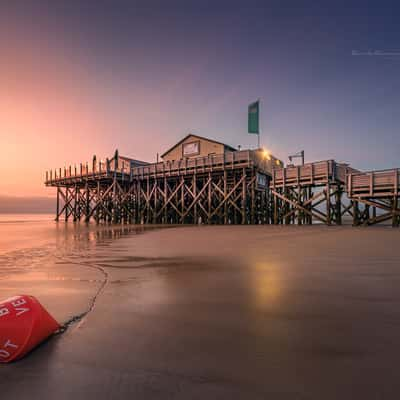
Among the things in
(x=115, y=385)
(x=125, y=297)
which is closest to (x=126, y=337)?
Result: (x=115, y=385)

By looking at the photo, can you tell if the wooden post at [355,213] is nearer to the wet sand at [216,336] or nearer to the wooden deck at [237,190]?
the wooden deck at [237,190]

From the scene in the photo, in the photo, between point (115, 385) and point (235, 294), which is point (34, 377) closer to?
point (115, 385)

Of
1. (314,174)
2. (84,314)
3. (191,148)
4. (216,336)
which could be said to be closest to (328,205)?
(314,174)

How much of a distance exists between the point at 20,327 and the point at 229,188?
21.9 meters

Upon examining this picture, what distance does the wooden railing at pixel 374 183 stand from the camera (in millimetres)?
13398

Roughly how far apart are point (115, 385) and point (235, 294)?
1.75 m

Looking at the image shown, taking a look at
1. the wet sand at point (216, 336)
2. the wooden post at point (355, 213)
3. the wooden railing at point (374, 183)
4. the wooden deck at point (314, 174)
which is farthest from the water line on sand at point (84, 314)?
the wooden railing at point (374, 183)

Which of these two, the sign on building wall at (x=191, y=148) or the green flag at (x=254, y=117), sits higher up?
the green flag at (x=254, y=117)

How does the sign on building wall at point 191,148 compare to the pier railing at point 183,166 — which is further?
the sign on building wall at point 191,148

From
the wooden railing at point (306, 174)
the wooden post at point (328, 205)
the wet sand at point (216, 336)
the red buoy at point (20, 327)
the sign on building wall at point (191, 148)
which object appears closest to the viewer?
the wet sand at point (216, 336)

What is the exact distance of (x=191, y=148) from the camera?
24.5 m

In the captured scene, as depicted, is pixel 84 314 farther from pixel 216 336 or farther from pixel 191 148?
pixel 191 148

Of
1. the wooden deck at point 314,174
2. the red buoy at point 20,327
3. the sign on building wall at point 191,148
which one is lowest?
the red buoy at point 20,327

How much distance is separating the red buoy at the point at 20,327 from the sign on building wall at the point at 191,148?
75.3 ft
